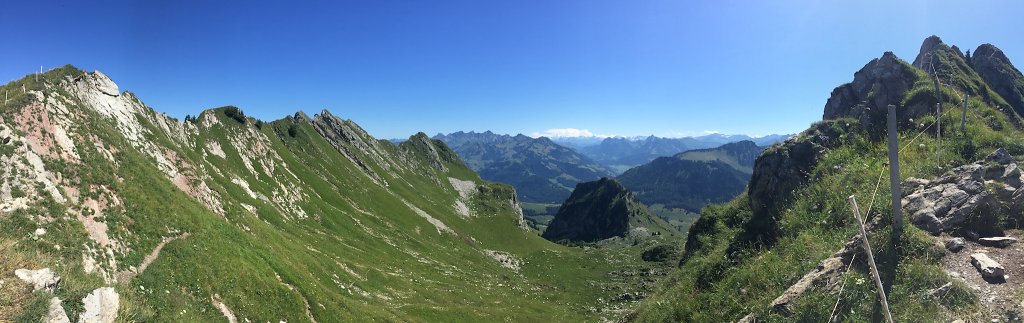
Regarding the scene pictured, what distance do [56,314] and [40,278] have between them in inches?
73.6

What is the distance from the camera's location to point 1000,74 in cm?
6262

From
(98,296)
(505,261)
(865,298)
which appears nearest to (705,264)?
(865,298)

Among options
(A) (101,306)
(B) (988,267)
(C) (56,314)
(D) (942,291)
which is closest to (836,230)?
(B) (988,267)

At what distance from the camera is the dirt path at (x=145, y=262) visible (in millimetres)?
26531

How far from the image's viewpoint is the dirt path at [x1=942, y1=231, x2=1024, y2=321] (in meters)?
13.0

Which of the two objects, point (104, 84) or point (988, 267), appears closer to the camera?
point (988, 267)

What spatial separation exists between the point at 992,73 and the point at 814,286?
76750 millimetres

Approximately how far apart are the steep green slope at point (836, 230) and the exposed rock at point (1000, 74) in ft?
103

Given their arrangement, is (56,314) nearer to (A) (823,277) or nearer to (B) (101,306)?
(B) (101,306)

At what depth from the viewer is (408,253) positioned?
306ft

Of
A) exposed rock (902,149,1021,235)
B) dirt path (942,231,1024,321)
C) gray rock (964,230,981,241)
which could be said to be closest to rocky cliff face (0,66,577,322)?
dirt path (942,231,1024,321)

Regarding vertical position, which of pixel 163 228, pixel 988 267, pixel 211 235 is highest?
pixel 163 228

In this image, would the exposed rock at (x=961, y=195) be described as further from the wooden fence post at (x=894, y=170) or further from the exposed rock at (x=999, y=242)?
the wooden fence post at (x=894, y=170)

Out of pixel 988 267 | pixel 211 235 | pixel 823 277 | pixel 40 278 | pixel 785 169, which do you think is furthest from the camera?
pixel 211 235
